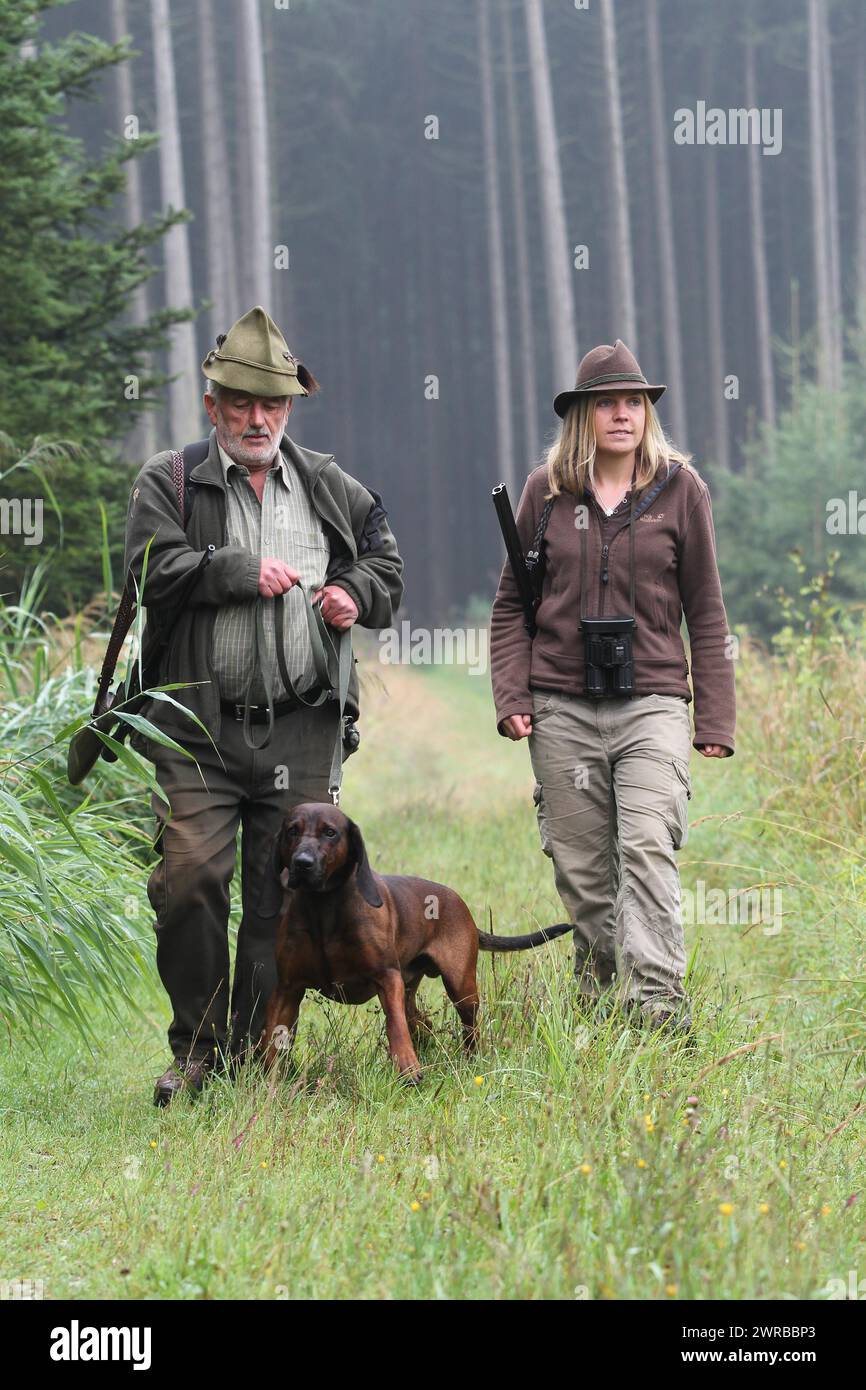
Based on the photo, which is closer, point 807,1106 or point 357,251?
point 807,1106

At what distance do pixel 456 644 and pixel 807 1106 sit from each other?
1038 inches

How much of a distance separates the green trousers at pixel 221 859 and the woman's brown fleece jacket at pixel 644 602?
2.33 ft

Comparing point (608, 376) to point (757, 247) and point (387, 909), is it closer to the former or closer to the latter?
point (387, 909)

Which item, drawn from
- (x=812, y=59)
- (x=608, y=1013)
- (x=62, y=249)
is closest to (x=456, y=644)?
(x=812, y=59)

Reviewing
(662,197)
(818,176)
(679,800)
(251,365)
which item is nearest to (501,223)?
(662,197)

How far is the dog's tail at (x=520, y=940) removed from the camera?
5184 mm

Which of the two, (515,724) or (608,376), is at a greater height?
(608,376)

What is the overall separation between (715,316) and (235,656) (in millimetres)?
37753

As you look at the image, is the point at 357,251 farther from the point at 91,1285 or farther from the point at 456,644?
the point at 91,1285

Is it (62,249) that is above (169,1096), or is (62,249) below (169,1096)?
above

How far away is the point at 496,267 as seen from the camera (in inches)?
1528

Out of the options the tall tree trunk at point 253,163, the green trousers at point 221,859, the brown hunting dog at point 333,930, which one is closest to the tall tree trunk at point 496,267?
the tall tree trunk at point 253,163

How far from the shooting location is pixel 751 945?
717cm
